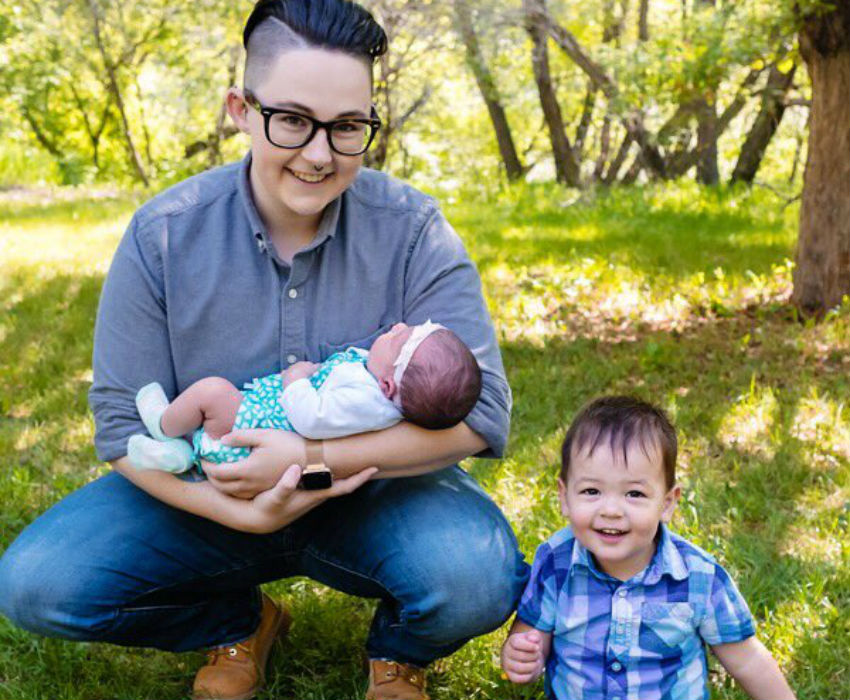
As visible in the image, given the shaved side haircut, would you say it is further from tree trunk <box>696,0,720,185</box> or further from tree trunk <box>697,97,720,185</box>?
tree trunk <box>697,97,720,185</box>

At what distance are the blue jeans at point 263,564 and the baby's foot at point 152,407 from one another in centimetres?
21

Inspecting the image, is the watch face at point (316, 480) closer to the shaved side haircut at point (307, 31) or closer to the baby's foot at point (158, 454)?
the baby's foot at point (158, 454)

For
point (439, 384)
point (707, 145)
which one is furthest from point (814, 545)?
point (707, 145)

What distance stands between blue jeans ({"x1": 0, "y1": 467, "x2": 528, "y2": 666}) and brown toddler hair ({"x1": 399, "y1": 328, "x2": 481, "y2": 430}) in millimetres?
262

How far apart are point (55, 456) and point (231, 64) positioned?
35.0 feet

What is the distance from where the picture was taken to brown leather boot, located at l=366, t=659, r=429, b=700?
2.44m

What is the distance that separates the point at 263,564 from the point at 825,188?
3.70 m

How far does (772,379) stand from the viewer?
4.42 meters

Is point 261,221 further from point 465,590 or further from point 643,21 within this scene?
point 643,21

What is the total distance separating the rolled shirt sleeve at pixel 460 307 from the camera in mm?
2371

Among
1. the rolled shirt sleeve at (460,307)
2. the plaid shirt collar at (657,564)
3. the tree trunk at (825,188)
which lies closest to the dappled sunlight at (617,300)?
the tree trunk at (825,188)

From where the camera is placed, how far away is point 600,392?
444 centimetres

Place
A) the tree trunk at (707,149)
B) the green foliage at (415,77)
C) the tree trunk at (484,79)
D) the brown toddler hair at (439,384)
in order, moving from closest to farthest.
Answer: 1. the brown toddler hair at (439,384)
2. the green foliage at (415,77)
3. the tree trunk at (707,149)
4. the tree trunk at (484,79)

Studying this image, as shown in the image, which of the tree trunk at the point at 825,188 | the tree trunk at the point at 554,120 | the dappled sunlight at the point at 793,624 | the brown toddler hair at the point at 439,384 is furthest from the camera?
the tree trunk at the point at 554,120
